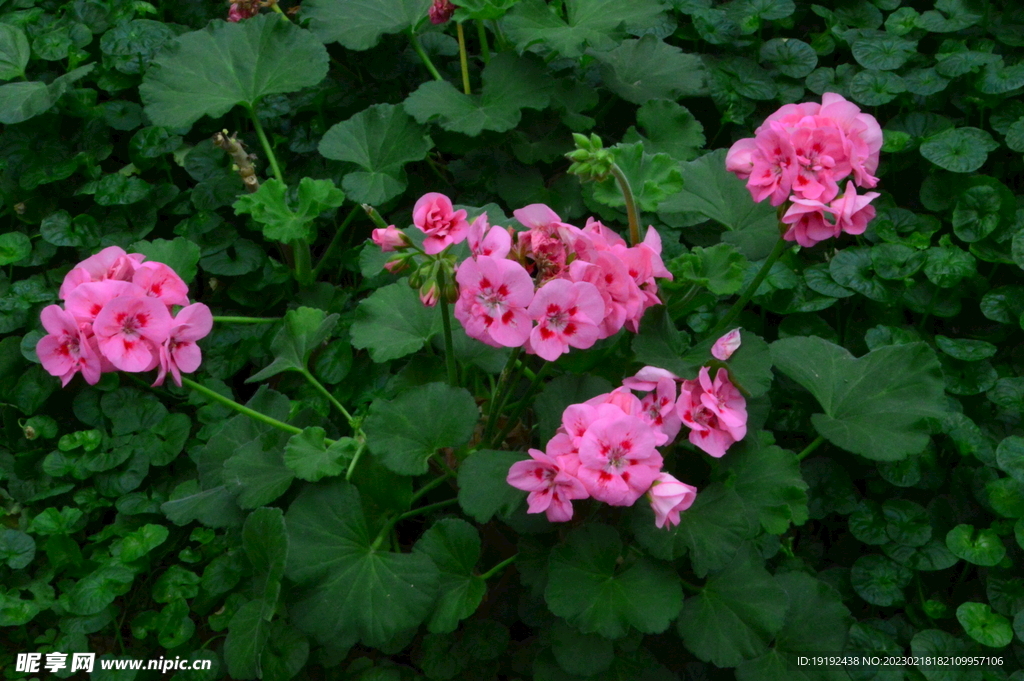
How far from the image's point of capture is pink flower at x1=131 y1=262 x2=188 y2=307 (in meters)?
1.66

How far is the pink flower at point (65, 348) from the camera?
1.57m

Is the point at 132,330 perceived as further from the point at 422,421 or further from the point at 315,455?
the point at 422,421

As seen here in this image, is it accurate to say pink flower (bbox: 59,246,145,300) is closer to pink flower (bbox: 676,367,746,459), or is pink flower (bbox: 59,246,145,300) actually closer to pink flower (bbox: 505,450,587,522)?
pink flower (bbox: 505,450,587,522)

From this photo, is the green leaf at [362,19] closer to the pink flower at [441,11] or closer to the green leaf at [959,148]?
the pink flower at [441,11]

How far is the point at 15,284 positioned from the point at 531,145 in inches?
61.1

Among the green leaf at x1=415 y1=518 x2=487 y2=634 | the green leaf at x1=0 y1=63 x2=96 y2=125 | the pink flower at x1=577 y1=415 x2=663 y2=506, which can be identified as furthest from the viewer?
the green leaf at x1=0 y1=63 x2=96 y2=125

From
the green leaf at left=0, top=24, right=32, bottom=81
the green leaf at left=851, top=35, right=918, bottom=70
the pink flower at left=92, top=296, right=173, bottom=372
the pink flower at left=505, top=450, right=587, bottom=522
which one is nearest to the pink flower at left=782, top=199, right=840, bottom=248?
the pink flower at left=505, top=450, right=587, bottom=522

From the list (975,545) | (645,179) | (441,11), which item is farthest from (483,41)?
(975,545)

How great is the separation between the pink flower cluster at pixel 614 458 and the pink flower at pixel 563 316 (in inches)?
4.3

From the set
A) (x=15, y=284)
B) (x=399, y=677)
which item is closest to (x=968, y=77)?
(x=399, y=677)

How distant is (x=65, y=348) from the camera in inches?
64.0

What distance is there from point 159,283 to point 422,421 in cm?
55

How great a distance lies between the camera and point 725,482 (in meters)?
1.82

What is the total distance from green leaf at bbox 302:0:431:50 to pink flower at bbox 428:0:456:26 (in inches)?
1.7
